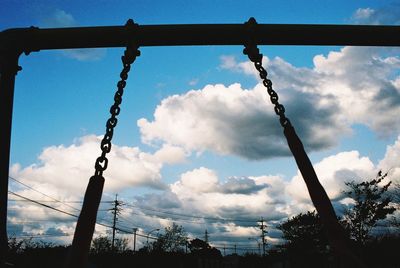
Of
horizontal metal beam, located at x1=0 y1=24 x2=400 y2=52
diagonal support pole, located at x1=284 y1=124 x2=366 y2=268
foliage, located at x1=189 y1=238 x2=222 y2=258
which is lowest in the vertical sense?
diagonal support pole, located at x1=284 y1=124 x2=366 y2=268

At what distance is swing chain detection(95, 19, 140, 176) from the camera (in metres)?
2.69

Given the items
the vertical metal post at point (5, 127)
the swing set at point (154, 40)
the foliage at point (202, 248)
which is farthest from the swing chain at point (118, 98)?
the foliage at point (202, 248)

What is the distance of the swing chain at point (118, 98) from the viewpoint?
106 inches

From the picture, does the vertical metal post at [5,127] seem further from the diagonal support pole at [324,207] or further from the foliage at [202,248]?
the foliage at [202,248]

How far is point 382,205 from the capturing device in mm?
31688

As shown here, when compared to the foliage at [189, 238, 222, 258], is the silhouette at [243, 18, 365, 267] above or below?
below

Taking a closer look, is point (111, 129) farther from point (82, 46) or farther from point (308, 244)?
point (308, 244)

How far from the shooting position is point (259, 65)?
3.34 m

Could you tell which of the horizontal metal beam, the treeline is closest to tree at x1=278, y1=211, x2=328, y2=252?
the treeline

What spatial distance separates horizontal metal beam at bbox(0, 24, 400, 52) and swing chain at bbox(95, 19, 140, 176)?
0.09 m

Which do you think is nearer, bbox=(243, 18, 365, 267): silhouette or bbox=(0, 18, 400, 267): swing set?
bbox=(243, 18, 365, 267): silhouette

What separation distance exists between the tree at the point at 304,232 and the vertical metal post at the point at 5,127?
47.1 m

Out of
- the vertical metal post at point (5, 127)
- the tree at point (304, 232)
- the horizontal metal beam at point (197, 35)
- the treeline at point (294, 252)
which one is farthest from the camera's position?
the tree at point (304, 232)

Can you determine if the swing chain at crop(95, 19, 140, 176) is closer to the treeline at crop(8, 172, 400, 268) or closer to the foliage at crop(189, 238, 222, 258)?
the treeline at crop(8, 172, 400, 268)
